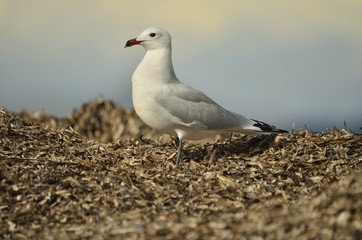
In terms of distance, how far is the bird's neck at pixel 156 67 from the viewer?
8.39 m

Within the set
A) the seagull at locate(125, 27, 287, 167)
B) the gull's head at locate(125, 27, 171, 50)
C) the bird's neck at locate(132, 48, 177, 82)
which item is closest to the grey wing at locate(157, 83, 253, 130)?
the seagull at locate(125, 27, 287, 167)

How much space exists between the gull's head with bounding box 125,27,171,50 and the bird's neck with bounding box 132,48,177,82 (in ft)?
0.22

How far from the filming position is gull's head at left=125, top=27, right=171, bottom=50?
8.69 m

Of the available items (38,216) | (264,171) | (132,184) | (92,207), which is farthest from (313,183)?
(38,216)

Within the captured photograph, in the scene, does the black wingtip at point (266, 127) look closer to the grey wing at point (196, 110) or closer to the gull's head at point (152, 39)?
the grey wing at point (196, 110)

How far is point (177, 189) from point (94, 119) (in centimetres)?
828

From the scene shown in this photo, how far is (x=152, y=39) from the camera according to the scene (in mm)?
8688

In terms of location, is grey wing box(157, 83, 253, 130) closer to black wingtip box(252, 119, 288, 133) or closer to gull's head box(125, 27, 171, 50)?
black wingtip box(252, 119, 288, 133)

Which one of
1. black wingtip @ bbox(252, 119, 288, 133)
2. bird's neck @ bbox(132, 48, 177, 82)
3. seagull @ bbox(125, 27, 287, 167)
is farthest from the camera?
black wingtip @ bbox(252, 119, 288, 133)

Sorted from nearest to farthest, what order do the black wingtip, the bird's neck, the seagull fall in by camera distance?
the seagull → the bird's neck → the black wingtip

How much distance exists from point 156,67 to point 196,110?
0.73 metres

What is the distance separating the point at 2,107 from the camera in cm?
1010

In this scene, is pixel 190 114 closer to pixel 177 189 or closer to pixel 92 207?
pixel 177 189

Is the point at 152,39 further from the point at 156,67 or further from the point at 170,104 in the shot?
the point at 170,104
